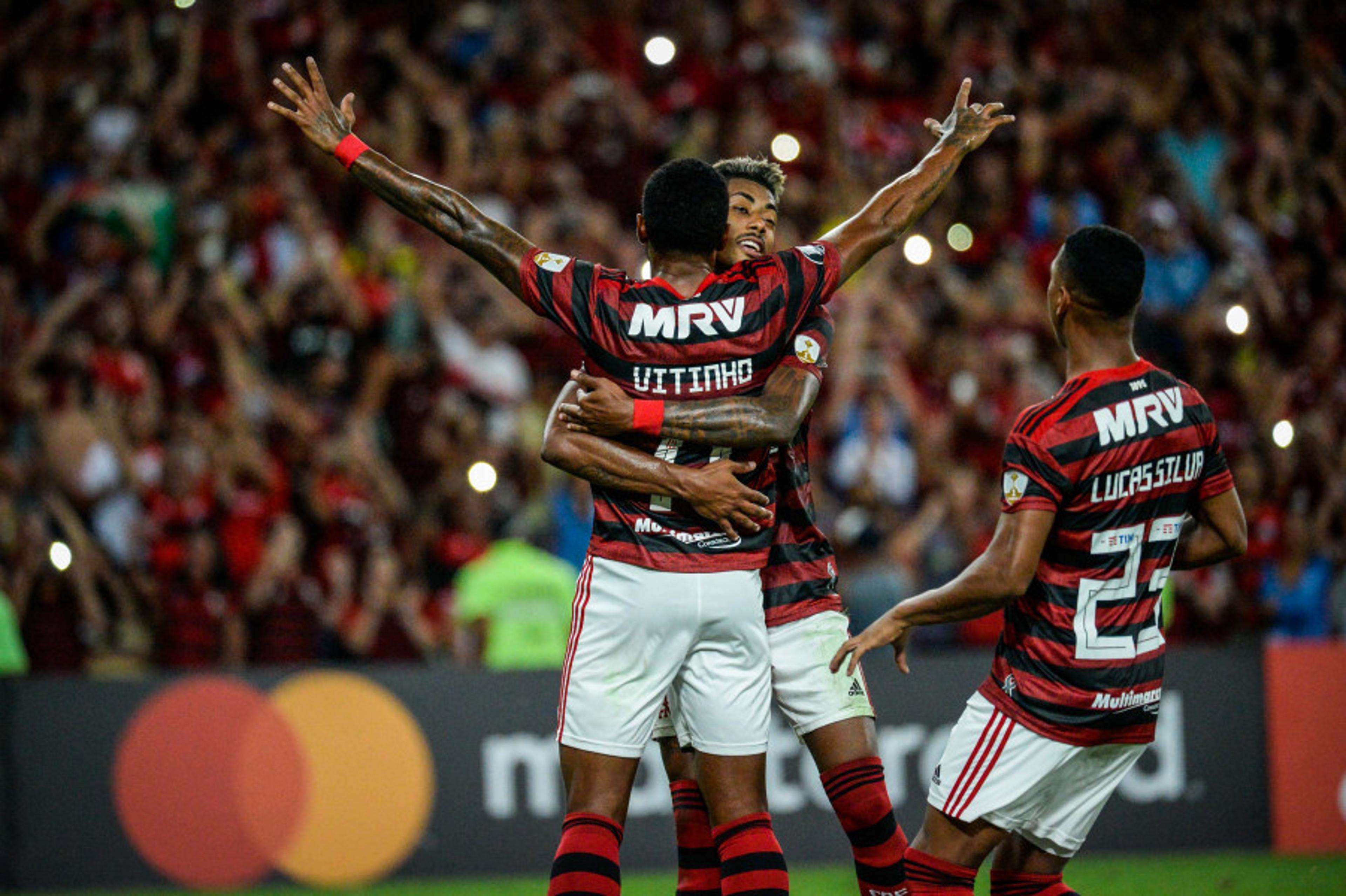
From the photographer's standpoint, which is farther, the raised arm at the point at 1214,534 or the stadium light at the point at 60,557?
the stadium light at the point at 60,557

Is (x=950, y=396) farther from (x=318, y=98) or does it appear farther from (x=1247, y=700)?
(x=318, y=98)

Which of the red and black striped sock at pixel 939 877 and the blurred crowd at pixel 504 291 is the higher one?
the blurred crowd at pixel 504 291

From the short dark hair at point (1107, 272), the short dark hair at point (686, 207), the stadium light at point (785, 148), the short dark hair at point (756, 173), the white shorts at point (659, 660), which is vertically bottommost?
the white shorts at point (659, 660)

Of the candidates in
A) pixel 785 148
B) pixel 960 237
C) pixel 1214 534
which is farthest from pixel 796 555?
pixel 785 148

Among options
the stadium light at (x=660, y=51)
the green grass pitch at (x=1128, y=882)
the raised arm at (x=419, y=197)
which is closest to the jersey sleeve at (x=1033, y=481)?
the raised arm at (x=419, y=197)

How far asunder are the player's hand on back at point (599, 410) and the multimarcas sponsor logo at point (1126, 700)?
159 cm

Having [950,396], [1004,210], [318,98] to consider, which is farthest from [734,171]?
[1004,210]

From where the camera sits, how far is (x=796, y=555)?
17.1 feet

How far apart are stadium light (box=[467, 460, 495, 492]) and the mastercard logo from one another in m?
1.95

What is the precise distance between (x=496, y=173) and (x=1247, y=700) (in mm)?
6904

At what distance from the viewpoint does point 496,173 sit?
12.6 meters

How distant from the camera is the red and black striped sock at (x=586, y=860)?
446 centimetres

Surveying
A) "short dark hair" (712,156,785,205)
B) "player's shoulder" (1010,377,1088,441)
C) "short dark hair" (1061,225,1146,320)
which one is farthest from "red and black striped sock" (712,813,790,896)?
"short dark hair" (712,156,785,205)

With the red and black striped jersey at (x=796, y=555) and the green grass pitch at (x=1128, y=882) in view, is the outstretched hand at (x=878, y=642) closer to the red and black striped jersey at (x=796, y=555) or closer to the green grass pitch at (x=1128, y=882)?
the red and black striped jersey at (x=796, y=555)
